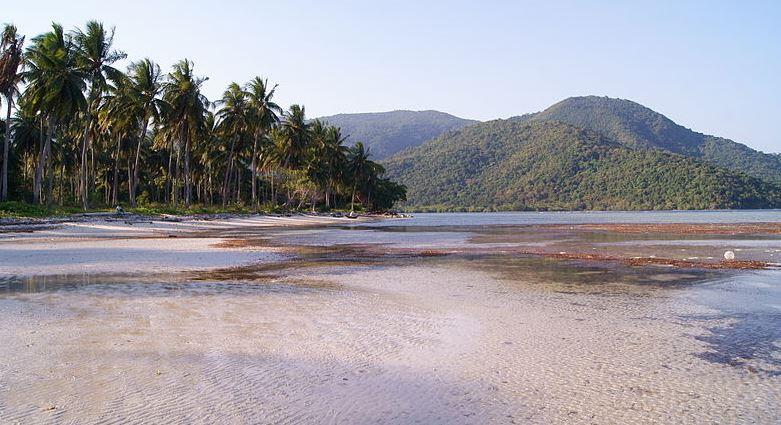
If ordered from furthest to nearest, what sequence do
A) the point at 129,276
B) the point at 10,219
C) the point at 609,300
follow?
the point at 10,219
the point at 129,276
the point at 609,300

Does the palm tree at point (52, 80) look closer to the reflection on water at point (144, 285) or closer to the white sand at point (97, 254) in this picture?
the white sand at point (97, 254)

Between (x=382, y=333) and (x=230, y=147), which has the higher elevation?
(x=230, y=147)

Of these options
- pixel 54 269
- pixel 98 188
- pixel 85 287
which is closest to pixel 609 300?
pixel 85 287

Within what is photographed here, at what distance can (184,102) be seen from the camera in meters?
54.0

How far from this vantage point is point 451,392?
224 inches

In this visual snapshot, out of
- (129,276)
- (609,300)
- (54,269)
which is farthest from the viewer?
(54,269)

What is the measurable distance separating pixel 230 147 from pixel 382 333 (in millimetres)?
68432

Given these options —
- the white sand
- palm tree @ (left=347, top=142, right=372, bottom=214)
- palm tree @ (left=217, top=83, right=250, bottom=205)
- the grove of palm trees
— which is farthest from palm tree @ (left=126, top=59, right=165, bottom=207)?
palm tree @ (left=347, top=142, right=372, bottom=214)

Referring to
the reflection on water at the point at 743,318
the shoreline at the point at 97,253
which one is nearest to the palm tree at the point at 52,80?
the shoreline at the point at 97,253

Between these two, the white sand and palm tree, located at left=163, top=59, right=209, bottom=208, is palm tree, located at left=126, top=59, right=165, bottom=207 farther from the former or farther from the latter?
the white sand

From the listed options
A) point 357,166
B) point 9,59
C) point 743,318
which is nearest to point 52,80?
point 9,59

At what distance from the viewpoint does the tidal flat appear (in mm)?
5211

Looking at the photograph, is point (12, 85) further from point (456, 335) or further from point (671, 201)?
point (671, 201)

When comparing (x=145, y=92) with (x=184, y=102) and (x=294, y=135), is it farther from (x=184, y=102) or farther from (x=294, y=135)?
(x=294, y=135)
